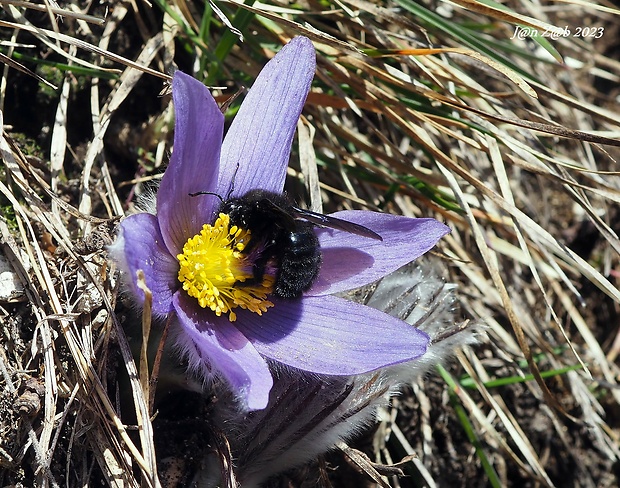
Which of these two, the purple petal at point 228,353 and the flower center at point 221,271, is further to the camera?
the flower center at point 221,271

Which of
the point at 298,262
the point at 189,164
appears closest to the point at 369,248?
the point at 298,262

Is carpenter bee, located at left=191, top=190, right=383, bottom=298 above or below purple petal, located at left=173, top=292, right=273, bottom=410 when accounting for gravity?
above

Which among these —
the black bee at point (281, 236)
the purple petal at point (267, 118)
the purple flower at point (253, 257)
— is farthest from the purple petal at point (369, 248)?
the purple petal at point (267, 118)

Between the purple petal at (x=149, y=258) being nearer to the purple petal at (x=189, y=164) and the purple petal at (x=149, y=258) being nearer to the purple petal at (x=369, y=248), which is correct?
the purple petal at (x=189, y=164)

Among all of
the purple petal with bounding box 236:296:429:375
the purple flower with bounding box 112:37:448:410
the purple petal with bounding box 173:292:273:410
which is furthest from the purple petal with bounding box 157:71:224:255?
the purple petal with bounding box 236:296:429:375

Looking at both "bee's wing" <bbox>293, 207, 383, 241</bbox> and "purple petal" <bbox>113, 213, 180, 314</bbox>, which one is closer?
"purple petal" <bbox>113, 213, 180, 314</bbox>

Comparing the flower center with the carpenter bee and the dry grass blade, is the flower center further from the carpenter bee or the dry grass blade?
the dry grass blade

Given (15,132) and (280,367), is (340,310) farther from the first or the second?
(15,132)

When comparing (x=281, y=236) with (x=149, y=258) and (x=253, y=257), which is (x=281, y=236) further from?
(x=149, y=258)

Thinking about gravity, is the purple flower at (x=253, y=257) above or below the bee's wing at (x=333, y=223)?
below
